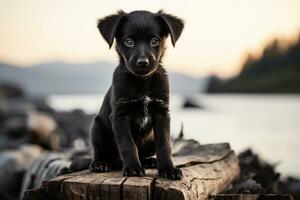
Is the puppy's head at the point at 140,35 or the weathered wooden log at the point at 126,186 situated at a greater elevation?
the puppy's head at the point at 140,35

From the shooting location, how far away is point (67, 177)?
5664 mm

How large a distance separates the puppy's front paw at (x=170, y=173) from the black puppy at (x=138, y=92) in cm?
2

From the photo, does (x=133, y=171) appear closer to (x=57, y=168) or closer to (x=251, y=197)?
(x=251, y=197)

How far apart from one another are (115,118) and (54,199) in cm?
105

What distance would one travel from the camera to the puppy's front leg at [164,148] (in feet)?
18.2

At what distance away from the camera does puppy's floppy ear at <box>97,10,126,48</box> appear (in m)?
5.96

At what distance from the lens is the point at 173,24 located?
19.9ft

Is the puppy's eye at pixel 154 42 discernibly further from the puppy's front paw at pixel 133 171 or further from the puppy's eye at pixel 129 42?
the puppy's front paw at pixel 133 171

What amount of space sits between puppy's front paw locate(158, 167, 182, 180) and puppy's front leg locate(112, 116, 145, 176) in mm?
182

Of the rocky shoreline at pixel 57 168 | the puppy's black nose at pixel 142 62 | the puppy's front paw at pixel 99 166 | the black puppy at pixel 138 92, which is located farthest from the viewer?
the rocky shoreline at pixel 57 168

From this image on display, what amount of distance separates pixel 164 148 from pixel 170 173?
0.35 m

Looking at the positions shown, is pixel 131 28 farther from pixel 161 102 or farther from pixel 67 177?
pixel 67 177

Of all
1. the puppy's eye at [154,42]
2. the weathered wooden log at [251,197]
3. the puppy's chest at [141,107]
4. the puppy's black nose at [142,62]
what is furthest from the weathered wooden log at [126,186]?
the puppy's eye at [154,42]

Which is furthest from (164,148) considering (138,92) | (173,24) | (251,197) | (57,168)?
(57,168)
